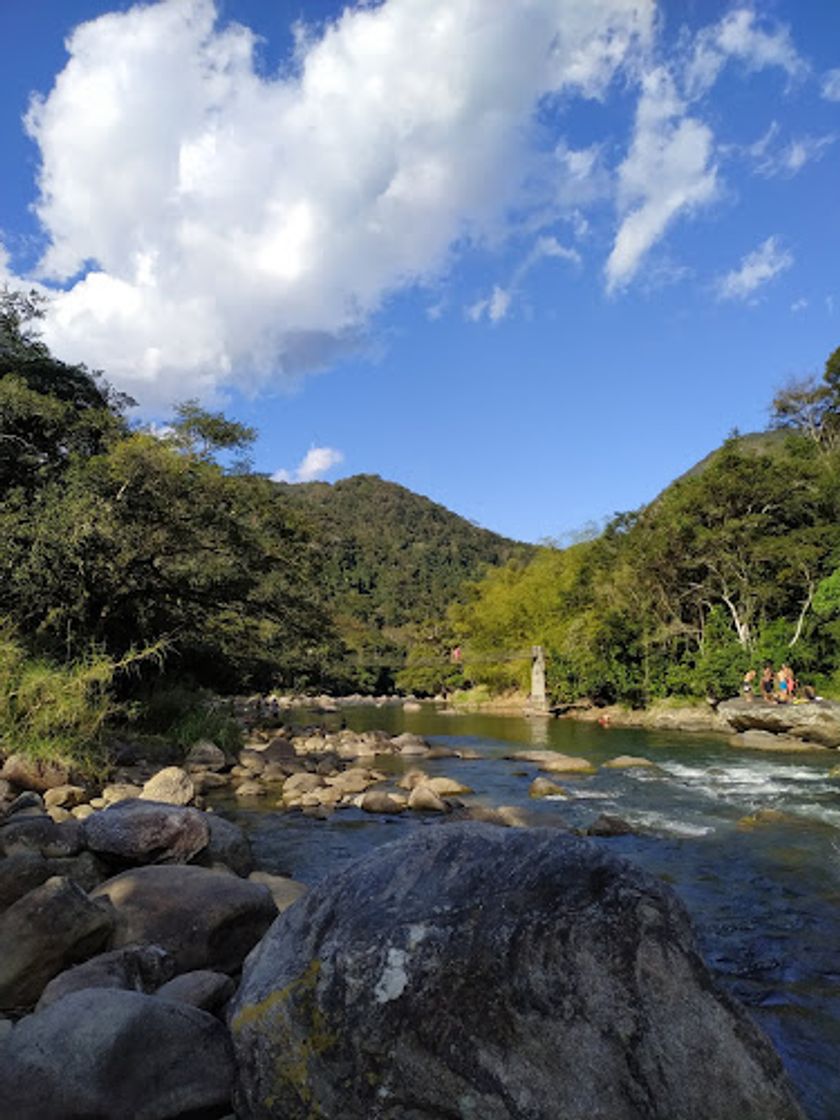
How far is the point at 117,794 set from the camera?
10.7m

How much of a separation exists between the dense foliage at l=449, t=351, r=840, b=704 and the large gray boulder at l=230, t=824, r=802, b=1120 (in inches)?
1090

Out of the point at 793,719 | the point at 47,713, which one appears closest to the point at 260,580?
the point at 47,713

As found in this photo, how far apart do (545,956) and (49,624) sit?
16011 mm

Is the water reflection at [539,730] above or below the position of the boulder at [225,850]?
below

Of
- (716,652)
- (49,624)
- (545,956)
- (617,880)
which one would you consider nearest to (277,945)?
(545,956)

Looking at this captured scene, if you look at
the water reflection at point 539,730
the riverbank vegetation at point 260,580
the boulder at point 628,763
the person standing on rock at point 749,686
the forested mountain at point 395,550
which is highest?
the forested mountain at point 395,550

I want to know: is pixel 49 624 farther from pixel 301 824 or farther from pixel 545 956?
pixel 545 956

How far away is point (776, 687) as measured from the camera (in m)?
29.2

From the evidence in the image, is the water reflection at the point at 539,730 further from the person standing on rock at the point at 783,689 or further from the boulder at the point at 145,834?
the boulder at the point at 145,834

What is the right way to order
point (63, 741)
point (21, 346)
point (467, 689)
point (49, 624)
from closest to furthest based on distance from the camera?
point (63, 741), point (49, 624), point (21, 346), point (467, 689)

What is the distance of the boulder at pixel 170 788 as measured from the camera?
10.4 meters

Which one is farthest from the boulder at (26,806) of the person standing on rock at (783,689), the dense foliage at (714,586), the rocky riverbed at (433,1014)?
the dense foliage at (714,586)

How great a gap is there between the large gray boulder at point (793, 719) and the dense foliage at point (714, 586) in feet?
19.7

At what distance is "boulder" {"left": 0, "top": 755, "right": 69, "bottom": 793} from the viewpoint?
10.7 m
